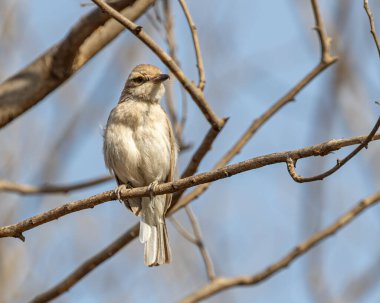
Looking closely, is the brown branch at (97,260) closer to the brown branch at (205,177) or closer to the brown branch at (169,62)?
the brown branch at (169,62)

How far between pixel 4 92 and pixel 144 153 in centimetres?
174

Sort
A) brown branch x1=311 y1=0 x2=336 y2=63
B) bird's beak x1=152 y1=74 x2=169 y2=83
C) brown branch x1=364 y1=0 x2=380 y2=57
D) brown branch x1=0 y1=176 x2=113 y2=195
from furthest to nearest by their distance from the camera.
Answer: bird's beak x1=152 y1=74 x2=169 y2=83
brown branch x1=0 y1=176 x2=113 y2=195
brown branch x1=311 y1=0 x2=336 y2=63
brown branch x1=364 y1=0 x2=380 y2=57

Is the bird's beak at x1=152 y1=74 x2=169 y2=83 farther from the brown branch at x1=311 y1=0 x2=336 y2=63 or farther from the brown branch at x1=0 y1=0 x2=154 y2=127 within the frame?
the brown branch at x1=311 y1=0 x2=336 y2=63

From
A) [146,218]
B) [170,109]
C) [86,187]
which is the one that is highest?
[170,109]

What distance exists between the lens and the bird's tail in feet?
21.0

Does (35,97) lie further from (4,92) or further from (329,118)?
(329,118)

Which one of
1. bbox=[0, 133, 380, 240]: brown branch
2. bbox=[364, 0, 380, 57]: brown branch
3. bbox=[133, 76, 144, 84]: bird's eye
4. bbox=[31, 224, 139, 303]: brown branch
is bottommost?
bbox=[31, 224, 139, 303]: brown branch

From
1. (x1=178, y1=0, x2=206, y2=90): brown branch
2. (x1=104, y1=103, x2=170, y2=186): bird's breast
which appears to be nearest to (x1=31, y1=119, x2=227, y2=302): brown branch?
(x1=178, y1=0, x2=206, y2=90): brown branch

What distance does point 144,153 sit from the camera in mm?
6551

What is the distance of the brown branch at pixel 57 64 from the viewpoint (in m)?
5.19

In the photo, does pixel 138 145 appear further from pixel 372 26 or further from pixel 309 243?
pixel 372 26

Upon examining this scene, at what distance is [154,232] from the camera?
667 cm

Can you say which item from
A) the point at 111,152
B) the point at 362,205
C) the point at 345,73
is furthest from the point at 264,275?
the point at 345,73

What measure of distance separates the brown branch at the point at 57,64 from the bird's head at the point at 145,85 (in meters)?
1.50
